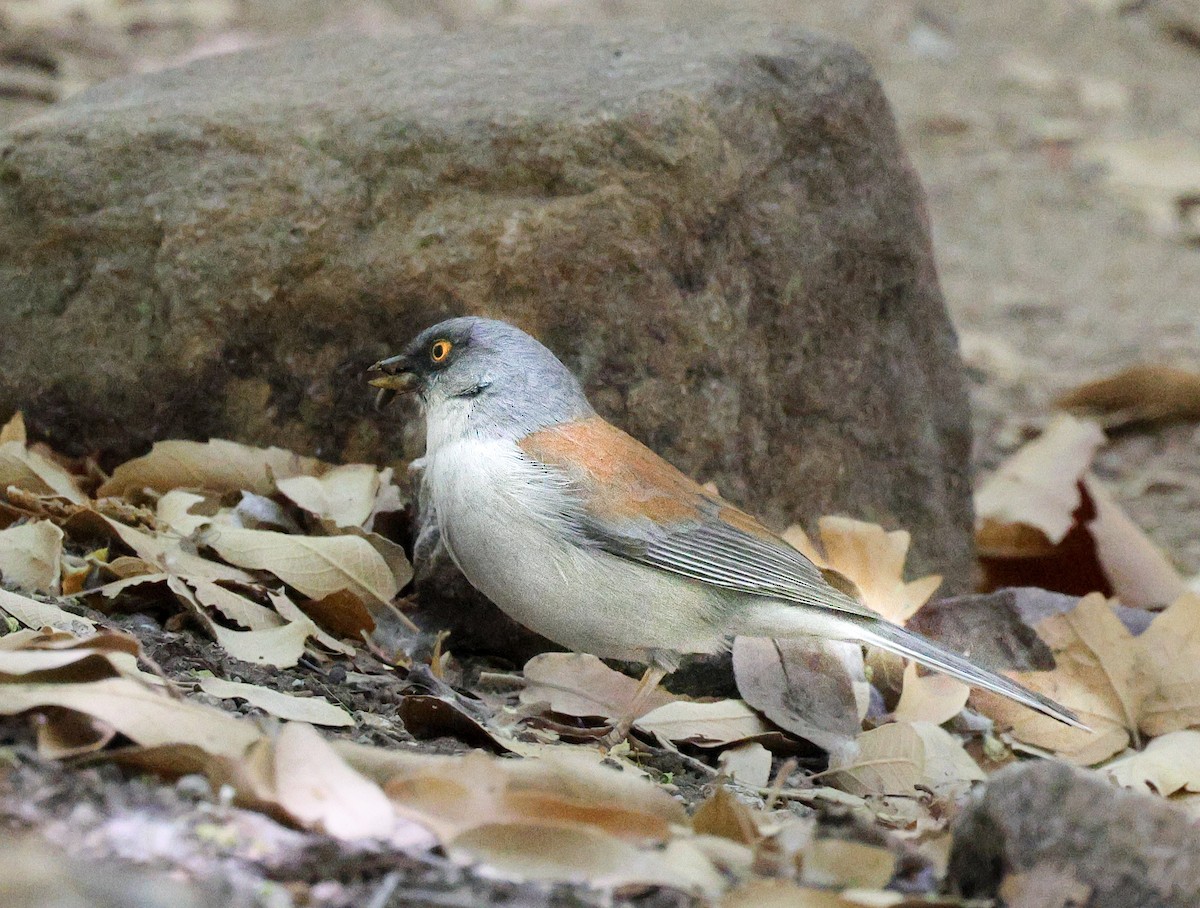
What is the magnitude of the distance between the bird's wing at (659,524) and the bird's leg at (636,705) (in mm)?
366

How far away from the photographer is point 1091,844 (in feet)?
9.45

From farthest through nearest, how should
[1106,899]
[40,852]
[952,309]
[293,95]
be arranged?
[952,309], [293,95], [1106,899], [40,852]

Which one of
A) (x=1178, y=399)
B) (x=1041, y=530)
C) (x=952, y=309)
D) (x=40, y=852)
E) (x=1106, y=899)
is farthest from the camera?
(x=952, y=309)

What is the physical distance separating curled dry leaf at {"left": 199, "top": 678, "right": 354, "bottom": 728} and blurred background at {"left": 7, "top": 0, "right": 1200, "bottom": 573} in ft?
15.9

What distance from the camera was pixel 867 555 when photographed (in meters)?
5.33

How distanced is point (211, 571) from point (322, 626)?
1.34 ft

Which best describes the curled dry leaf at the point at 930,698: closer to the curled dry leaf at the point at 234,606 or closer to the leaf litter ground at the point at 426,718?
the leaf litter ground at the point at 426,718

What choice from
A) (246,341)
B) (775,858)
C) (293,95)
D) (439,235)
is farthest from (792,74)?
(775,858)

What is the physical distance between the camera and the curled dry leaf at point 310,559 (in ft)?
15.7

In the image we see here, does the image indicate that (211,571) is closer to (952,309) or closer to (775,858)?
(775,858)

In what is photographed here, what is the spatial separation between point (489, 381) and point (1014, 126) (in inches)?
311

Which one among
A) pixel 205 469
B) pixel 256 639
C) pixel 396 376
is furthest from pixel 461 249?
pixel 256 639

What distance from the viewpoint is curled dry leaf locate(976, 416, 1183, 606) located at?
6.31 meters

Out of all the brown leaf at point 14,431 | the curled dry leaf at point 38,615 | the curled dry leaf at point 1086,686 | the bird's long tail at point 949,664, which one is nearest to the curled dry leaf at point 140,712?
the curled dry leaf at point 38,615
